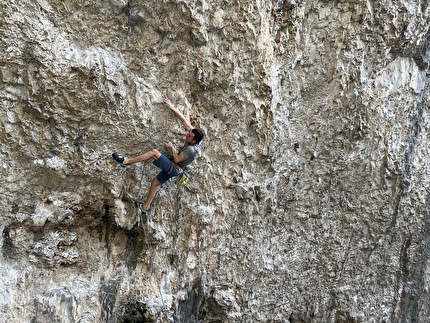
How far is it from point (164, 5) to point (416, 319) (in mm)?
8122

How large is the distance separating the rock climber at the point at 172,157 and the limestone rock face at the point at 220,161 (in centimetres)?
25

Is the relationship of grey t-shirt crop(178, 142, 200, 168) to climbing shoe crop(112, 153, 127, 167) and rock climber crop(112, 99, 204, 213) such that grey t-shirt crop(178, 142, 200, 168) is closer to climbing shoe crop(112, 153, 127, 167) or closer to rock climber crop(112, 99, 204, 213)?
rock climber crop(112, 99, 204, 213)

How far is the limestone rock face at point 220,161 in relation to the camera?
19.9ft

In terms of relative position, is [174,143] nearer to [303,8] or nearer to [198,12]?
[198,12]

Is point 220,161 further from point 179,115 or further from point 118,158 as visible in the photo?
point 118,158

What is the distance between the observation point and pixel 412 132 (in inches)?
340

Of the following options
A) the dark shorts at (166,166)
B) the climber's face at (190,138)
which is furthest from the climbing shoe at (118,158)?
the climber's face at (190,138)

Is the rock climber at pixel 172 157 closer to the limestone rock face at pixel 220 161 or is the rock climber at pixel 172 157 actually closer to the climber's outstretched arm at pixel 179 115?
the climber's outstretched arm at pixel 179 115

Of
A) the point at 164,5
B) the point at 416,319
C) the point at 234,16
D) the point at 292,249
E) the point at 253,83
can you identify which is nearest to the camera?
the point at 164,5

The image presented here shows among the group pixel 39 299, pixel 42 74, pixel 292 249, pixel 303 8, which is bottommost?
pixel 39 299

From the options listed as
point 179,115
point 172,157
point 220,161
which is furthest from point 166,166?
point 220,161

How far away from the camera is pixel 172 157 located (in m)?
6.67

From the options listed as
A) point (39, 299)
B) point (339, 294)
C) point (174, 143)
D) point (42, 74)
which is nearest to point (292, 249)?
point (339, 294)

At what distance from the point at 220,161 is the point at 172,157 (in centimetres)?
108
